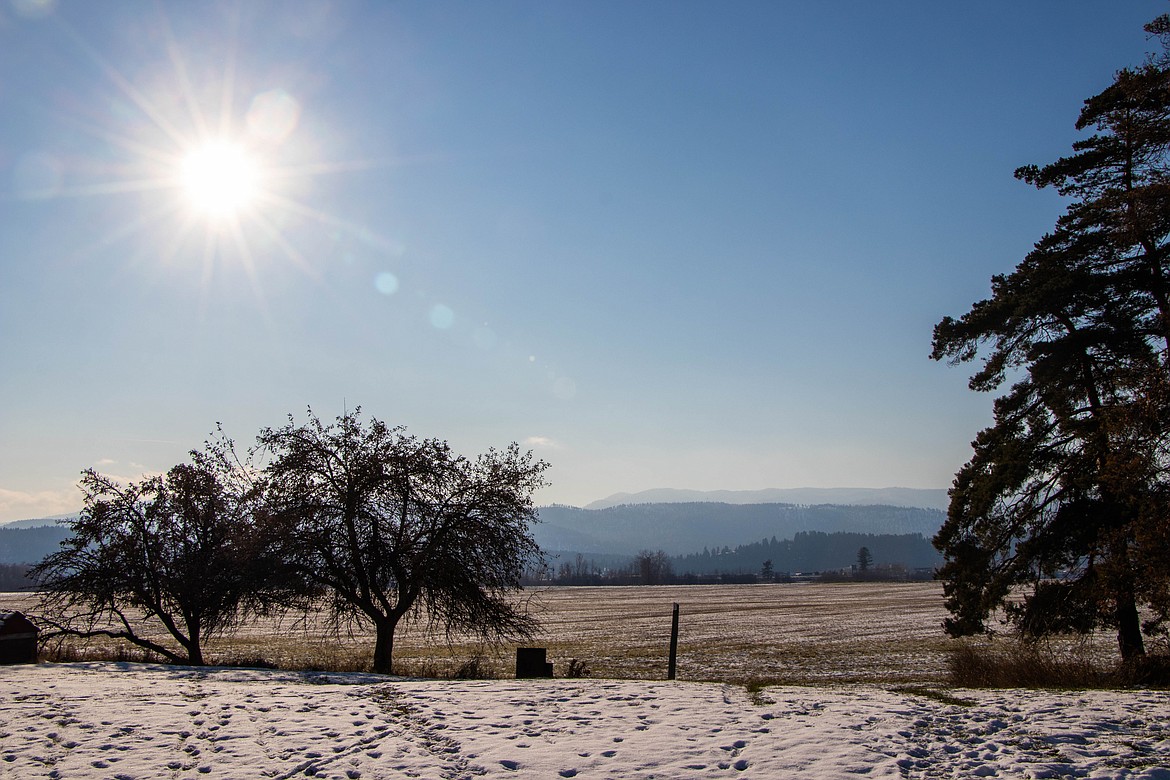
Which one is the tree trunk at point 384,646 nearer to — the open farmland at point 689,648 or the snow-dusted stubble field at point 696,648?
the snow-dusted stubble field at point 696,648

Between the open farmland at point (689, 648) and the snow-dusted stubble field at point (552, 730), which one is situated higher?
the snow-dusted stubble field at point (552, 730)

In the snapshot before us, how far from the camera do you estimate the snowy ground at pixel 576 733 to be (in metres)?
8.34

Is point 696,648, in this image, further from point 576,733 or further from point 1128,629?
point 576,733

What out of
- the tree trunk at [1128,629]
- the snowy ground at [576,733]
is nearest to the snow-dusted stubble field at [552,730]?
the snowy ground at [576,733]

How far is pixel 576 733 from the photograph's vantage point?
32.3 ft

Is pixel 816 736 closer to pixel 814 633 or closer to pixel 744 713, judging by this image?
pixel 744 713

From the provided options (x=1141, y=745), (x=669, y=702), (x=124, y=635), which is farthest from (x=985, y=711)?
(x=124, y=635)

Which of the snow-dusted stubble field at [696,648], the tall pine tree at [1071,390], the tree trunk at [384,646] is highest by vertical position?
the tall pine tree at [1071,390]

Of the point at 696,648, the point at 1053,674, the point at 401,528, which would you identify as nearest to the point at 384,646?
the point at 401,528

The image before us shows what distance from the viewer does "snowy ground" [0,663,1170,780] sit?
834cm

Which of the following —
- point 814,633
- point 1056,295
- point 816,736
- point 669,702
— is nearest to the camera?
point 816,736

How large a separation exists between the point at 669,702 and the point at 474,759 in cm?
409

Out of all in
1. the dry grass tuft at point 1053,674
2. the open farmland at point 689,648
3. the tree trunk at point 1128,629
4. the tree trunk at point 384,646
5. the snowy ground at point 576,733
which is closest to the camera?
the snowy ground at point 576,733

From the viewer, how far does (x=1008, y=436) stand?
68.2 ft
